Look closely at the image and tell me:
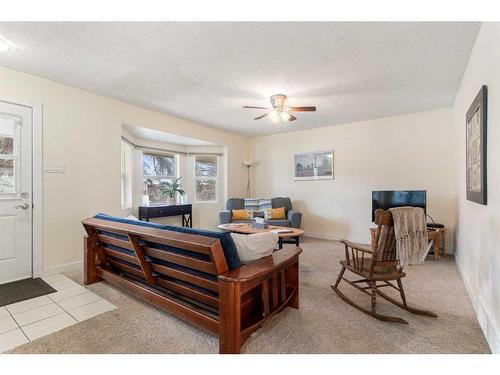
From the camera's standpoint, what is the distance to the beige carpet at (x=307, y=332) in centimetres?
160

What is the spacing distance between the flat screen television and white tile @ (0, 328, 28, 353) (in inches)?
162

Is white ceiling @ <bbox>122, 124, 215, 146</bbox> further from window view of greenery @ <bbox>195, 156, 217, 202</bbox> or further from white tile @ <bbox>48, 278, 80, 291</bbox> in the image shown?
white tile @ <bbox>48, 278, 80, 291</bbox>

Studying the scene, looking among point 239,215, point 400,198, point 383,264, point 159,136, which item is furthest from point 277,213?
point 383,264

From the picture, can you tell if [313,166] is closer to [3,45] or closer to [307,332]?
[307,332]

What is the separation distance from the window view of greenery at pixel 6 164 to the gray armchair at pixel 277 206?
319cm

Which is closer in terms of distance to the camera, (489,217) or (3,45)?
(489,217)

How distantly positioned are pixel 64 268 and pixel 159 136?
2657mm

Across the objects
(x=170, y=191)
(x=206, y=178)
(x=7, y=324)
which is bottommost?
(x=7, y=324)

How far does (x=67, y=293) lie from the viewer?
2.47 meters

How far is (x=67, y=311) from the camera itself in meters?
2.10

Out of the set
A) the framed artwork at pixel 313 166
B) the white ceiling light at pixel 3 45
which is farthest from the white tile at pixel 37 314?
the framed artwork at pixel 313 166

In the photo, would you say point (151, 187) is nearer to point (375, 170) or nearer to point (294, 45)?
point (294, 45)
